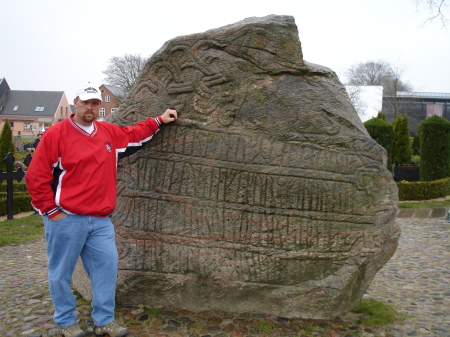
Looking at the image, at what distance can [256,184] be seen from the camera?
361 cm

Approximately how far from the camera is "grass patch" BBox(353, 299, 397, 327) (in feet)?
12.0

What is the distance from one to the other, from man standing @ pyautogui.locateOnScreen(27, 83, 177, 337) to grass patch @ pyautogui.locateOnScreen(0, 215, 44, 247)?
13.7 ft

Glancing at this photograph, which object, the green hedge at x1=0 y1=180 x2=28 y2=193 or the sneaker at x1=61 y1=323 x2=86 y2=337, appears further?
the green hedge at x1=0 y1=180 x2=28 y2=193

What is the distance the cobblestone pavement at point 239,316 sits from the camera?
3.46 metres

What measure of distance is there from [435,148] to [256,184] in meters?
11.1

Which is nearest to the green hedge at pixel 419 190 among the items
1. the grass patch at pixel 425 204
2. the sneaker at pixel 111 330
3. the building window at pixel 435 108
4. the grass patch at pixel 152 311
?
the grass patch at pixel 425 204

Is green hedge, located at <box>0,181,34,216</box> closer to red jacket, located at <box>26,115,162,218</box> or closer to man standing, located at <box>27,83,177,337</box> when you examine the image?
man standing, located at <box>27,83,177,337</box>

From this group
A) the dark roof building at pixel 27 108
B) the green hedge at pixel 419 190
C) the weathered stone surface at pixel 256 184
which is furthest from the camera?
the dark roof building at pixel 27 108

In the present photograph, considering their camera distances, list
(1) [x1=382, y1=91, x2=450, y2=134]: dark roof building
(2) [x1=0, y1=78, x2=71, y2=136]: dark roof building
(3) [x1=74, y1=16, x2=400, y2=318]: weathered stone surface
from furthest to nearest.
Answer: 1. (2) [x1=0, y1=78, x2=71, y2=136]: dark roof building
2. (1) [x1=382, y1=91, x2=450, y2=134]: dark roof building
3. (3) [x1=74, y1=16, x2=400, y2=318]: weathered stone surface

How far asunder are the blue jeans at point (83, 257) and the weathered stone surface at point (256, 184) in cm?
61

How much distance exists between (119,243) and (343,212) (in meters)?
1.96

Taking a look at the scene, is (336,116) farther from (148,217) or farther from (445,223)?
(445,223)

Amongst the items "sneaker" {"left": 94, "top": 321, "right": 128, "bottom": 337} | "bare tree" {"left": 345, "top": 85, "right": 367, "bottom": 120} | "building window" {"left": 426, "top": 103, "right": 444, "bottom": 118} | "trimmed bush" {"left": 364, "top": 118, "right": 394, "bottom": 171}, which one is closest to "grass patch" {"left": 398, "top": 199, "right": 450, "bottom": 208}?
"trimmed bush" {"left": 364, "top": 118, "right": 394, "bottom": 171}

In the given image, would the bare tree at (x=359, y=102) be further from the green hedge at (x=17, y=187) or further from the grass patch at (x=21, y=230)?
the grass patch at (x=21, y=230)
